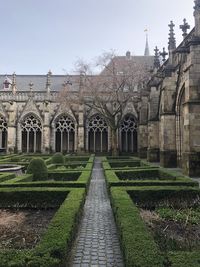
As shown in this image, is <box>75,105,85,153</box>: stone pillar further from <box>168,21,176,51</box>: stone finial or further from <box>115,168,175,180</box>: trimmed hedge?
<box>115,168,175,180</box>: trimmed hedge

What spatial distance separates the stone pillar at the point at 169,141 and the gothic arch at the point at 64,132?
15.2m

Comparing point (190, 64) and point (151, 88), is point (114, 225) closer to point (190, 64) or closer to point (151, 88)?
point (190, 64)

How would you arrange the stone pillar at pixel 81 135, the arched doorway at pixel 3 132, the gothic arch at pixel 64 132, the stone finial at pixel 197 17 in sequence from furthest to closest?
the arched doorway at pixel 3 132 < the gothic arch at pixel 64 132 < the stone pillar at pixel 81 135 < the stone finial at pixel 197 17

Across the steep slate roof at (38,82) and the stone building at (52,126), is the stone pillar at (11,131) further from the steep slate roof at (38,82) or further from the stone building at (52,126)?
the steep slate roof at (38,82)

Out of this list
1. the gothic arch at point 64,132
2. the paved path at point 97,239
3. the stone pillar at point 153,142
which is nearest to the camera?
the paved path at point 97,239

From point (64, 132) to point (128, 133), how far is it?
656 centimetres

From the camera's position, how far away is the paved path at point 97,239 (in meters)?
4.84

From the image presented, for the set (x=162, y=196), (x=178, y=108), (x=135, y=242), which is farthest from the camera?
(x=178, y=108)

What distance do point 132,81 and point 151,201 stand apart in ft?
66.5

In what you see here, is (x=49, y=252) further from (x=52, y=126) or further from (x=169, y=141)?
(x=52, y=126)

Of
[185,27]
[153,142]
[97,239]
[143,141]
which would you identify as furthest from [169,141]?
[97,239]

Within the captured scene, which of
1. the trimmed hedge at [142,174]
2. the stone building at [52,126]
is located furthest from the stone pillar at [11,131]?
the trimmed hedge at [142,174]

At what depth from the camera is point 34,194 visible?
8.80 m

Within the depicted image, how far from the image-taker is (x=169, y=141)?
18.8m
